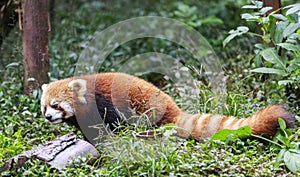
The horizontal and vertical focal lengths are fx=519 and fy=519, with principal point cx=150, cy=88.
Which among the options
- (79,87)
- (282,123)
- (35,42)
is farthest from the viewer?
(35,42)

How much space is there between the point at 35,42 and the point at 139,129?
1.83 m

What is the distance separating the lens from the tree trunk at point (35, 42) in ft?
17.0

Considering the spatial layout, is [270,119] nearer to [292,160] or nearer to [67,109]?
[292,160]

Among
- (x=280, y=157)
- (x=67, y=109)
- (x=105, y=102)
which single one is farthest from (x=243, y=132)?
(x=67, y=109)

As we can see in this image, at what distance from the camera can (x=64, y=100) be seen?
14.6 ft

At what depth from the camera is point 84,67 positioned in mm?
5797

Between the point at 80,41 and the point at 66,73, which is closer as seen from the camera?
the point at 66,73

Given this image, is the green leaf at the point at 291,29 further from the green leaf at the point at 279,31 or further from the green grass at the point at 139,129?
the green grass at the point at 139,129

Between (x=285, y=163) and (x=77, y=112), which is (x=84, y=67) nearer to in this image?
(x=77, y=112)

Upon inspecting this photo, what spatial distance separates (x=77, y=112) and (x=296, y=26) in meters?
1.92

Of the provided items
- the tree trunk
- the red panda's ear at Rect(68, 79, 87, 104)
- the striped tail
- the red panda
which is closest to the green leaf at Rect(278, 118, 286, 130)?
the striped tail

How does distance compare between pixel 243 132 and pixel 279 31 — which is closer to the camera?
pixel 243 132

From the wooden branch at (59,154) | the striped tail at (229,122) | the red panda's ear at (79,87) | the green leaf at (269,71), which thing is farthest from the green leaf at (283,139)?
the red panda's ear at (79,87)

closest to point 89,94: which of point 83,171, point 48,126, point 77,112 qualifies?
point 77,112
